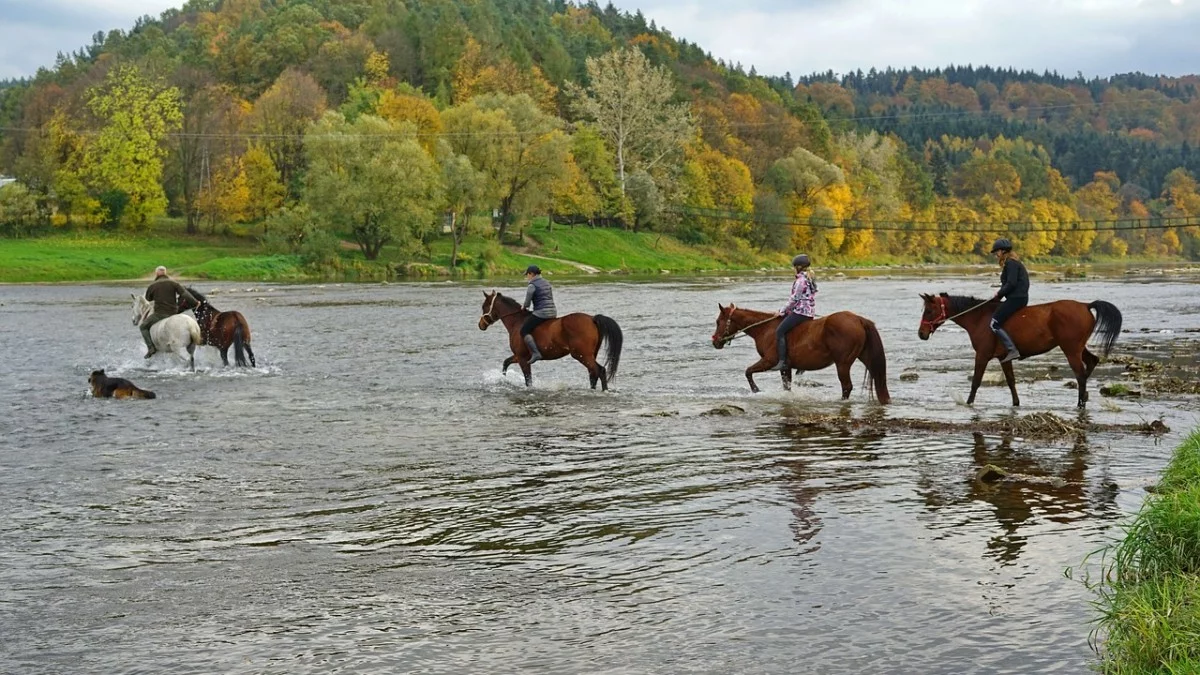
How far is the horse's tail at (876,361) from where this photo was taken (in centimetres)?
2002

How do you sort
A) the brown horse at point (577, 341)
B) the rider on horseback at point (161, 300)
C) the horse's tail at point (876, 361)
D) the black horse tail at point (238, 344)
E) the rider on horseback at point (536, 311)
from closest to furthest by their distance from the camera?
the horse's tail at point (876, 361) → the brown horse at point (577, 341) → the rider on horseback at point (536, 311) → the rider on horseback at point (161, 300) → the black horse tail at point (238, 344)

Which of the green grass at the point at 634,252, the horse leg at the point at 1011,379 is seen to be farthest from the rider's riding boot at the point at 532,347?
the green grass at the point at 634,252

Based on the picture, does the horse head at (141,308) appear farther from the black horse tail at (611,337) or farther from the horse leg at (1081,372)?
the horse leg at (1081,372)

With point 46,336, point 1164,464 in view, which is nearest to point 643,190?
point 46,336

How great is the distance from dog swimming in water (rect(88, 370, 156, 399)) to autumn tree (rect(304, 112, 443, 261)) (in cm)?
6477

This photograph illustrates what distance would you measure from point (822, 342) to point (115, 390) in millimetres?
13620

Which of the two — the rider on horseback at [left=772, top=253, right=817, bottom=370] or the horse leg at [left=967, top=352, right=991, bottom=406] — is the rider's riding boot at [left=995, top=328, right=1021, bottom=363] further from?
the rider on horseback at [left=772, top=253, right=817, bottom=370]

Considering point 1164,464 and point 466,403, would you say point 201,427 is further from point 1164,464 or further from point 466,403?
point 1164,464

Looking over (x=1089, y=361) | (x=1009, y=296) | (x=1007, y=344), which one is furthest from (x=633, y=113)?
(x=1007, y=344)

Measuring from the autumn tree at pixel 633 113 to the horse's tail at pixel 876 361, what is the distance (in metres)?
108

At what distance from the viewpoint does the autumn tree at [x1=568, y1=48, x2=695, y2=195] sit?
128250 millimetres

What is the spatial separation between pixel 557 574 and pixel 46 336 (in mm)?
33718

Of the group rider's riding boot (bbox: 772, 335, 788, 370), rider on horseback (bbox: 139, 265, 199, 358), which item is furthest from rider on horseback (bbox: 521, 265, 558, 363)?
rider on horseback (bbox: 139, 265, 199, 358)

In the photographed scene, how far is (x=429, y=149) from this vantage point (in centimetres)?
10225
